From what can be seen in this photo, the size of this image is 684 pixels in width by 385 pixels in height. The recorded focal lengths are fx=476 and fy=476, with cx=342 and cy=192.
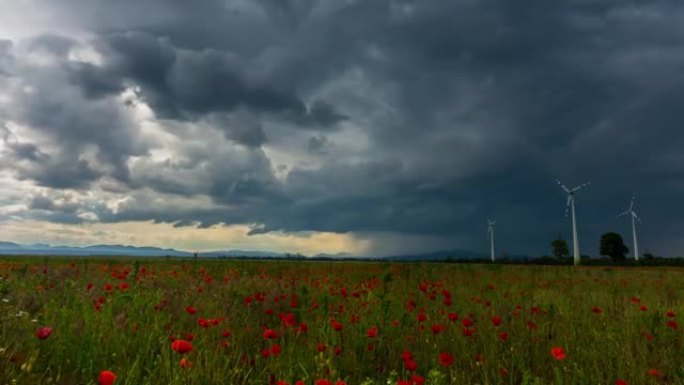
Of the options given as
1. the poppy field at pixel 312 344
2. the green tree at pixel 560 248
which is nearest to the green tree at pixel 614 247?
the green tree at pixel 560 248

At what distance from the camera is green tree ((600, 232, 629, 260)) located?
97375 millimetres

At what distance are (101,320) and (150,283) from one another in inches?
195

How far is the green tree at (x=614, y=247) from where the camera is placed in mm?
97375

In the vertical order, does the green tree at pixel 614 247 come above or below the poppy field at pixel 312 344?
above

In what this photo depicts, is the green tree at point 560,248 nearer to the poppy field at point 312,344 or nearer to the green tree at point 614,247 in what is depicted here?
the green tree at point 614,247

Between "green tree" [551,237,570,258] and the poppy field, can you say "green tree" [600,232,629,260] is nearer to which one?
"green tree" [551,237,570,258]

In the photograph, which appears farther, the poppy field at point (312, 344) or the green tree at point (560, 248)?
the green tree at point (560, 248)

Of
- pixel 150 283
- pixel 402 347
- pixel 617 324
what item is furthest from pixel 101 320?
pixel 617 324

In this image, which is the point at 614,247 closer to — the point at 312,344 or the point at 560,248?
the point at 560,248

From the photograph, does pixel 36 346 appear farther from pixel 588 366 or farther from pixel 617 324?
pixel 617 324

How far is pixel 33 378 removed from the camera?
3682 millimetres

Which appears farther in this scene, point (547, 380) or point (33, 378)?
point (547, 380)

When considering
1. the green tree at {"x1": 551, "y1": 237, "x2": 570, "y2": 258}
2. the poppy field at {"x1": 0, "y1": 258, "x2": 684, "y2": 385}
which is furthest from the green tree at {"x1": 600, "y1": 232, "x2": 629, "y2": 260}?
the poppy field at {"x1": 0, "y1": 258, "x2": 684, "y2": 385}

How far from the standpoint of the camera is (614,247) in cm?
9775
